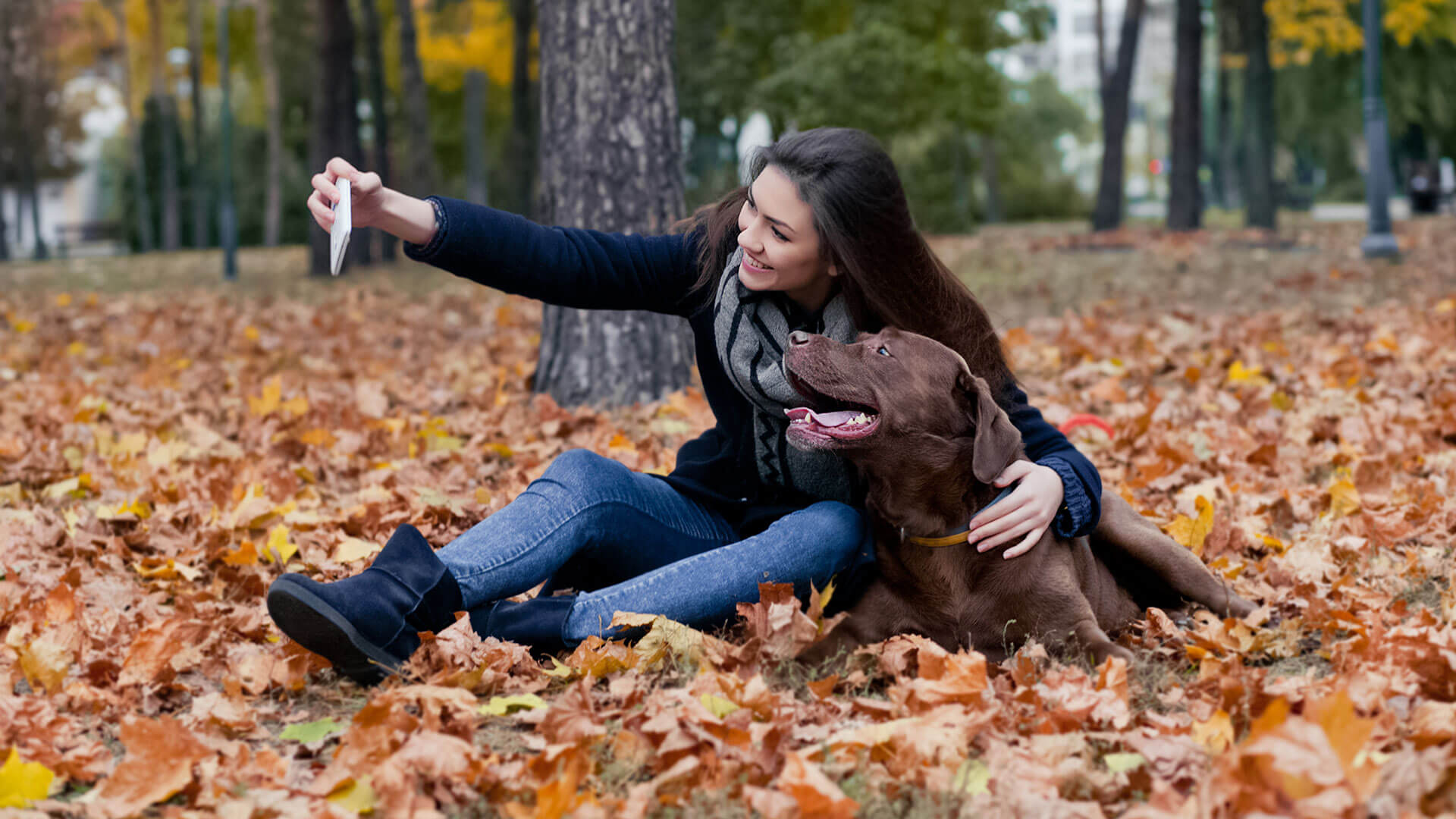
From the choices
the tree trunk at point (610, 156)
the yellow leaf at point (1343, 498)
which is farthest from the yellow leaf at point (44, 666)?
the yellow leaf at point (1343, 498)

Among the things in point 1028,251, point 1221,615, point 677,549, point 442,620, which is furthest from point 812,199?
point 1028,251

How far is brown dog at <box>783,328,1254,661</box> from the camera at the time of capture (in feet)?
9.57

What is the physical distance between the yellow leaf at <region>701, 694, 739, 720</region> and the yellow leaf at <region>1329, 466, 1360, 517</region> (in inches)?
99.7

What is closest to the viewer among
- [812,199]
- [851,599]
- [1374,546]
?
[812,199]

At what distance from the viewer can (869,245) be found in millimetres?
3014

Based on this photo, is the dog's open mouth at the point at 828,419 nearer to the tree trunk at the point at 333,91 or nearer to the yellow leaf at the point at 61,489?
the yellow leaf at the point at 61,489

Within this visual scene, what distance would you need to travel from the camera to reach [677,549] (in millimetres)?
3350

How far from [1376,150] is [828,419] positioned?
12188 millimetres

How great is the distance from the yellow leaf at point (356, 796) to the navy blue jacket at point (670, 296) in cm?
129

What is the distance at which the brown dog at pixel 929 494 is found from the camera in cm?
292

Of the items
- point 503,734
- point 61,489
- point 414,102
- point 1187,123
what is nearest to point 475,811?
point 503,734

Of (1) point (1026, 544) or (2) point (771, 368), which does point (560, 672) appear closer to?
(2) point (771, 368)

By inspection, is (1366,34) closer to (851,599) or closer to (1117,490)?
(1117,490)

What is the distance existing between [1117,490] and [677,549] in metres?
2.02
